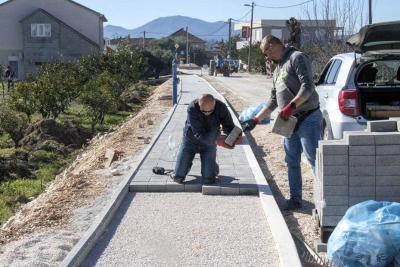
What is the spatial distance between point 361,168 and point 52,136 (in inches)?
490

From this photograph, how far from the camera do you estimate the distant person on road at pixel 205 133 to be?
309 inches

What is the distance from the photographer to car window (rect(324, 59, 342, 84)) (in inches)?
371

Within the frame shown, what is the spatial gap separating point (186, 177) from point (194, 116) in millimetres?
1021

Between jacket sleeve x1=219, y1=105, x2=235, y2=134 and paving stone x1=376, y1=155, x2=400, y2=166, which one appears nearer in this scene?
paving stone x1=376, y1=155, x2=400, y2=166

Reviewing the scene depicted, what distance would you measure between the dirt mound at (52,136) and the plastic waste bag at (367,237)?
11785mm

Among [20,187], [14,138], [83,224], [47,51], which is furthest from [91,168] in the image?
[47,51]

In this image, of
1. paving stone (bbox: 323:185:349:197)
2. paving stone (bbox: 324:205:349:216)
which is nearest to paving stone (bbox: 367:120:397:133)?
paving stone (bbox: 323:185:349:197)

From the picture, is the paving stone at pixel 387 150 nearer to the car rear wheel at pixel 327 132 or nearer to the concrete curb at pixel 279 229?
the concrete curb at pixel 279 229

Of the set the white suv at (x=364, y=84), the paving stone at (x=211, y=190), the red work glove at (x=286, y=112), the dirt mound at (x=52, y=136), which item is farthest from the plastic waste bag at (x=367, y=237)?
the dirt mound at (x=52, y=136)

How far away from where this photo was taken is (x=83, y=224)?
264 inches

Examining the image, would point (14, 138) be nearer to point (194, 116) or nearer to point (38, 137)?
point (38, 137)

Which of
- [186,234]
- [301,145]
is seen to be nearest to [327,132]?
[301,145]

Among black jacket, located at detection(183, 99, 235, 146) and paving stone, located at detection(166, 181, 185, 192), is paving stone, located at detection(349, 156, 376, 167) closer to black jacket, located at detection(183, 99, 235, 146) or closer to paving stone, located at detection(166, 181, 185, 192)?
black jacket, located at detection(183, 99, 235, 146)

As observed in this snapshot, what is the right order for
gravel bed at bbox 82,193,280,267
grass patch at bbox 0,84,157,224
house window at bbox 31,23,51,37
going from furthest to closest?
house window at bbox 31,23,51,37, grass patch at bbox 0,84,157,224, gravel bed at bbox 82,193,280,267
